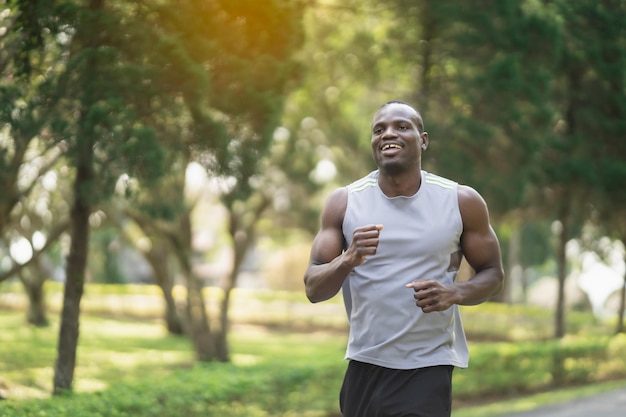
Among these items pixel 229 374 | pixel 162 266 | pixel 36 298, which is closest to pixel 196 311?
pixel 162 266

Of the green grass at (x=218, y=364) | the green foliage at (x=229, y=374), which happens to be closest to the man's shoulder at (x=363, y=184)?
the green grass at (x=218, y=364)

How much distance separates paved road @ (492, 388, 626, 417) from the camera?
1088 centimetres

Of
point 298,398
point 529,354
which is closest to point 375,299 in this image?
point 298,398

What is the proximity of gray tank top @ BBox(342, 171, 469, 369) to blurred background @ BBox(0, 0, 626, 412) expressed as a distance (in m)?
5.31

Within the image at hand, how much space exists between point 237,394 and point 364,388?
5580 millimetres

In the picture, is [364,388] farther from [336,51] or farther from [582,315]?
[582,315]

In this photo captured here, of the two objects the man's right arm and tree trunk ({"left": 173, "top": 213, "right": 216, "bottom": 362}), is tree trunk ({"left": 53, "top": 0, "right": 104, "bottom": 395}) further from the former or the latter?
tree trunk ({"left": 173, "top": 213, "right": 216, "bottom": 362})

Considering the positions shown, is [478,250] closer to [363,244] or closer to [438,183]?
[438,183]

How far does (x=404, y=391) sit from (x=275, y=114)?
6.74 meters

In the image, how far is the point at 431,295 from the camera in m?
3.13

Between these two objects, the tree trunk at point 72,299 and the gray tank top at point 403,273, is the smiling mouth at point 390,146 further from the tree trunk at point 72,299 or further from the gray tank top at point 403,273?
the tree trunk at point 72,299

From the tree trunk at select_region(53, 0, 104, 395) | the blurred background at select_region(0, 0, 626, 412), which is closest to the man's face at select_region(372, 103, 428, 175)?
the blurred background at select_region(0, 0, 626, 412)

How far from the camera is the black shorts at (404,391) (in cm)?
333

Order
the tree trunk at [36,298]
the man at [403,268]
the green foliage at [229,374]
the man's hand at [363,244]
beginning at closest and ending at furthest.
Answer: the man's hand at [363,244], the man at [403,268], the green foliage at [229,374], the tree trunk at [36,298]
